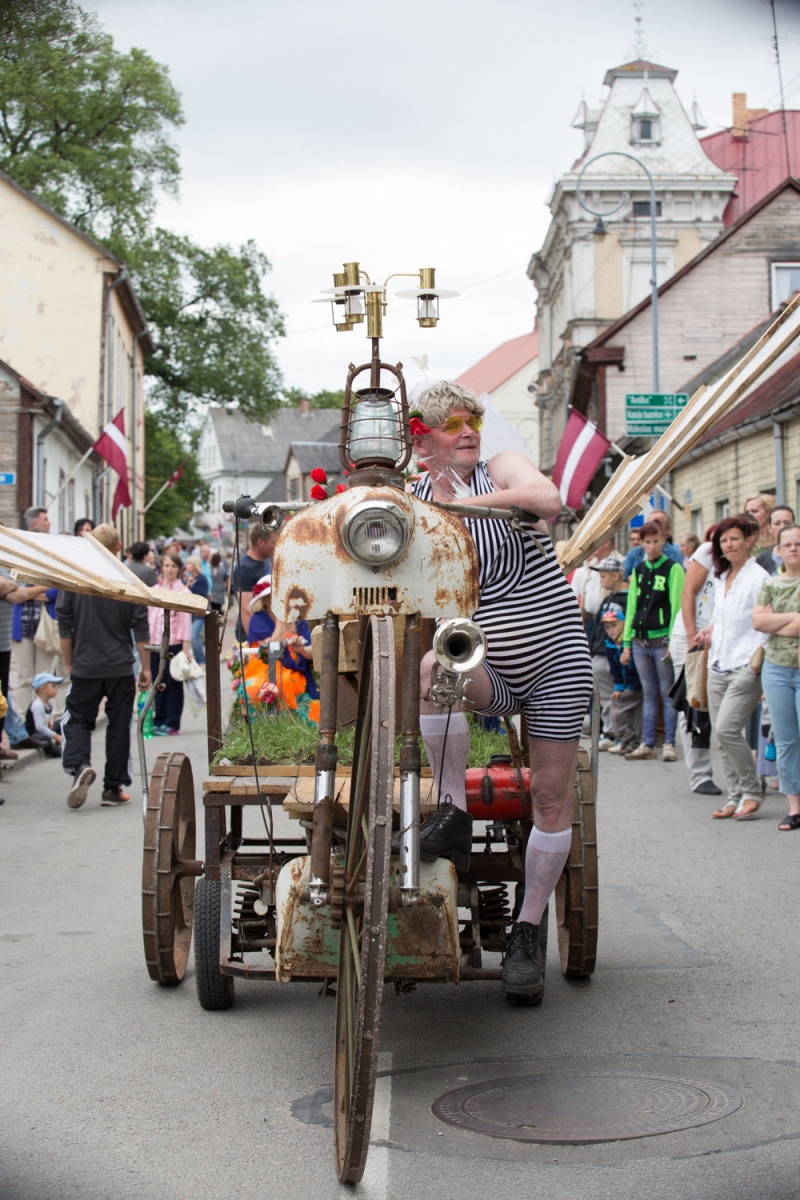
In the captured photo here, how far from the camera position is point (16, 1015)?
5117mm

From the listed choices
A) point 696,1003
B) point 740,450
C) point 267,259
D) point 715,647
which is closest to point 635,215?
point 267,259

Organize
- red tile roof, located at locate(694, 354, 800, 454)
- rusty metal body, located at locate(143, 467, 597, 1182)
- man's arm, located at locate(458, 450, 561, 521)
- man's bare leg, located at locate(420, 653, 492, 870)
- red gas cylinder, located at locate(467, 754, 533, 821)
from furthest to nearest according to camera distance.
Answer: red tile roof, located at locate(694, 354, 800, 454) < red gas cylinder, located at locate(467, 754, 533, 821) < man's arm, located at locate(458, 450, 561, 521) < man's bare leg, located at locate(420, 653, 492, 870) < rusty metal body, located at locate(143, 467, 597, 1182)

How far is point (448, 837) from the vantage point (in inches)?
161

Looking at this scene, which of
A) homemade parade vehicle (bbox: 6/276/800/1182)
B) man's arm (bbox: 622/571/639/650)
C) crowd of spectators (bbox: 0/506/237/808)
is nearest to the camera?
homemade parade vehicle (bbox: 6/276/800/1182)

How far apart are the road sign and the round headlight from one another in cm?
1821

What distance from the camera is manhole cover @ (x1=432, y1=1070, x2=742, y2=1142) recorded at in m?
3.77

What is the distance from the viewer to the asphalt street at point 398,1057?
11.5 feet

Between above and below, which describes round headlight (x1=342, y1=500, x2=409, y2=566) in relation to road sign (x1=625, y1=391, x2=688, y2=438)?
below

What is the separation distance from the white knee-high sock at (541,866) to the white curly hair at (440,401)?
1.41 meters

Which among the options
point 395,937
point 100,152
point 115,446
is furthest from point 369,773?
point 100,152

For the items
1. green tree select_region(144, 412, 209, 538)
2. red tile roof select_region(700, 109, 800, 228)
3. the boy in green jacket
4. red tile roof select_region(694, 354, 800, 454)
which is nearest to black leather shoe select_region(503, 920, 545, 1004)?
the boy in green jacket

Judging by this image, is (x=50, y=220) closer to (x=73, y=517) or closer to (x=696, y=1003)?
(x=73, y=517)

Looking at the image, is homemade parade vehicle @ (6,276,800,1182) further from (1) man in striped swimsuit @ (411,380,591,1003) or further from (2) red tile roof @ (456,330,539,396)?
(2) red tile roof @ (456,330,539,396)

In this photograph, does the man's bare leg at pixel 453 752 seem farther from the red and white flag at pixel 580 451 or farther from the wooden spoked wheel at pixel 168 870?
the red and white flag at pixel 580 451
